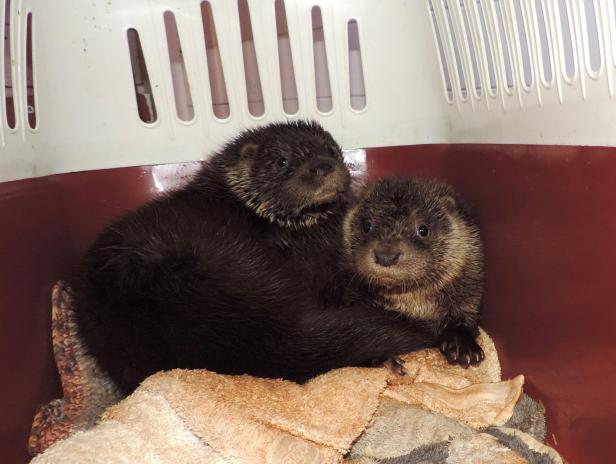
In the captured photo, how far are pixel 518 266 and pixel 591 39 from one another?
0.71m

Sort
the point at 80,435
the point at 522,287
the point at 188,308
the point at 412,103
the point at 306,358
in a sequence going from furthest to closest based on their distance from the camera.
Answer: the point at 412,103 → the point at 522,287 → the point at 306,358 → the point at 188,308 → the point at 80,435

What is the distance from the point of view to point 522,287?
1.86 metres

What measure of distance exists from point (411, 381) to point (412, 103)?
1214mm

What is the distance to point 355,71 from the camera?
9.10 feet

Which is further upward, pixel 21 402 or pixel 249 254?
A: pixel 249 254

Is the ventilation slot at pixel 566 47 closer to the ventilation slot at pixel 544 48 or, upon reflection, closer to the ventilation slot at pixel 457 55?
the ventilation slot at pixel 544 48

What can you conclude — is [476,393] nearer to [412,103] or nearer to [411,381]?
[411,381]

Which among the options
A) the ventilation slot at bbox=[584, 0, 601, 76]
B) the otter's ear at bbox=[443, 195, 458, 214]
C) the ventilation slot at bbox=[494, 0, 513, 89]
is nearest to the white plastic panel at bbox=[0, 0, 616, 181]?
the ventilation slot at bbox=[494, 0, 513, 89]

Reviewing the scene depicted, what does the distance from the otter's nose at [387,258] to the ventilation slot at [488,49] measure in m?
0.68

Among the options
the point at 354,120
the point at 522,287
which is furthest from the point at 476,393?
the point at 354,120

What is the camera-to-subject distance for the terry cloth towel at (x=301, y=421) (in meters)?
1.44

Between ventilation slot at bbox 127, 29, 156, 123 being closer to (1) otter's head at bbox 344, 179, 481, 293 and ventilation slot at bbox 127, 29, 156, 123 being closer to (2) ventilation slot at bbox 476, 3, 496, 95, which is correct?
(1) otter's head at bbox 344, 179, 481, 293

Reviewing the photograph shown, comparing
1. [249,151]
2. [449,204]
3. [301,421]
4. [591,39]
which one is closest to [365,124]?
[249,151]

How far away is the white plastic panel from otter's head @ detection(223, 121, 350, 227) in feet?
0.79
